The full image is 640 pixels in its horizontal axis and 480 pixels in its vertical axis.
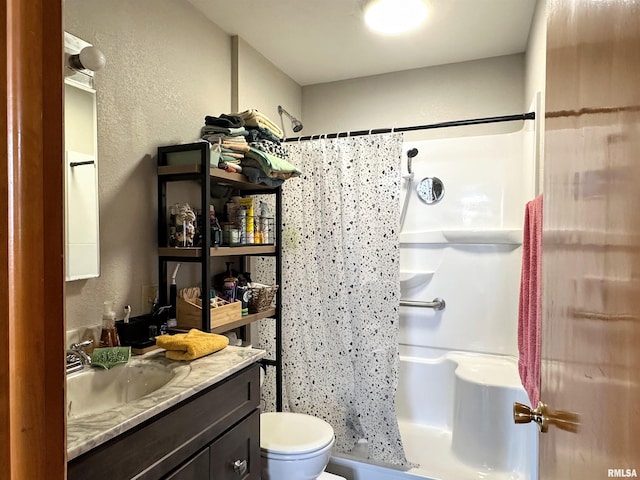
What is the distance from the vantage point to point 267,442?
70.5 inches

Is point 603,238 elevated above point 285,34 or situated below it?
below

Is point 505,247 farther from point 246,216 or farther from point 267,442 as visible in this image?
point 267,442

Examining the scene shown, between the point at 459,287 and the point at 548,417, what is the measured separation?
6.64ft

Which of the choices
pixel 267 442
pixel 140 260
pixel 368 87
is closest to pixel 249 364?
pixel 267 442

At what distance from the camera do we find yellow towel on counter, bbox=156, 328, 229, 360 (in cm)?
143

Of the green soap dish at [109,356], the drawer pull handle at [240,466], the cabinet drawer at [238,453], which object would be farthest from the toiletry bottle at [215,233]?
the drawer pull handle at [240,466]

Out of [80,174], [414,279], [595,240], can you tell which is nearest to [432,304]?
[414,279]

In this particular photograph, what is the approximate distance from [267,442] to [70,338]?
903mm

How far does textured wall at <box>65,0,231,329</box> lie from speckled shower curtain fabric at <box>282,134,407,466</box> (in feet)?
2.41

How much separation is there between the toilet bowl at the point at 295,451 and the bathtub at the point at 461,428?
1.55 feet

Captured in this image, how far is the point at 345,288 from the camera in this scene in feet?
7.56

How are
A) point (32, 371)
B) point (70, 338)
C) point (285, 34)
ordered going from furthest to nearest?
1. point (285, 34)
2. point (70, 338)
3. point (32, 371)

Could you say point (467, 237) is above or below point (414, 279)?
above

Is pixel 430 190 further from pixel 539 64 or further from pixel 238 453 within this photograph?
pixel 238 453
